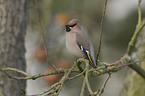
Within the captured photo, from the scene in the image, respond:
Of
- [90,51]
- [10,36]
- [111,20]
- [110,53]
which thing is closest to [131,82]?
[90,51]

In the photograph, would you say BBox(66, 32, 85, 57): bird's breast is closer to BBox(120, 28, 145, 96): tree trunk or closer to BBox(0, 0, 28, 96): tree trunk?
BBox(0, 0, 28, 96): tree trunk

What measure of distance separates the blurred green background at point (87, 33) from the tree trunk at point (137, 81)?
3.64 ft

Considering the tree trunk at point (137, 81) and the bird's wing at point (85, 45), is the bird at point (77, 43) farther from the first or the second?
the tree trunk at point (137, 81)

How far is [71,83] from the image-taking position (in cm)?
559

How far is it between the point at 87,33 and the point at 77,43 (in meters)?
2.32

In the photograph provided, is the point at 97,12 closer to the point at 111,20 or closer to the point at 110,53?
the point at 111,20

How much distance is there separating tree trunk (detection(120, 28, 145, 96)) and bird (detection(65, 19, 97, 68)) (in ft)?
4.18

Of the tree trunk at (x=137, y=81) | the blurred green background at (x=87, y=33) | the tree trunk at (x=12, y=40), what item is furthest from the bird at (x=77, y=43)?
the blurred green background at (x=87, y=33)

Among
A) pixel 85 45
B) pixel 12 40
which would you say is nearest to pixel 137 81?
pixel 85 45

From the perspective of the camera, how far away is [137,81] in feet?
11.8

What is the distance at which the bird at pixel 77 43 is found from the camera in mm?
2387

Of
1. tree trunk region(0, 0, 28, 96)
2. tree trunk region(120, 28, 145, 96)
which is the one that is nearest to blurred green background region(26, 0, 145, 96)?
tree trunk region(120, 28, 145, 96)

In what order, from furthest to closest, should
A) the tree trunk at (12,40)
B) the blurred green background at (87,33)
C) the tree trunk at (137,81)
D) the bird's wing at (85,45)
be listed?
the blurred green background at (87,33) < the tree trunk at (137,81) < the tree trunk at (12,40) < the bird's wing at (85,45)

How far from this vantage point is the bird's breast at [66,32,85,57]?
239 centimetres
